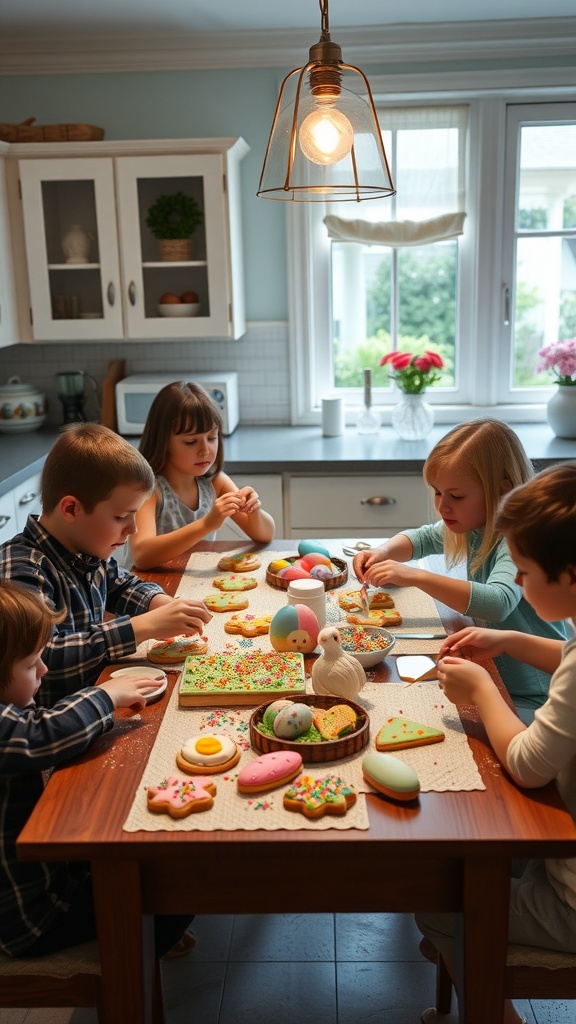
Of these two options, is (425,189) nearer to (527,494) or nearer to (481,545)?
(481,545)

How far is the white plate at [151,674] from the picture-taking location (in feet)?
5.02

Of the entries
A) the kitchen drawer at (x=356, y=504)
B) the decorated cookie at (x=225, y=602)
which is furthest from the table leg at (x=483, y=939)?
the kitchen drawer at (x=356, y=504)

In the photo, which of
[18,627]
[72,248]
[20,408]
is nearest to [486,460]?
[18,627]

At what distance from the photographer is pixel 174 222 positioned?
3.44m

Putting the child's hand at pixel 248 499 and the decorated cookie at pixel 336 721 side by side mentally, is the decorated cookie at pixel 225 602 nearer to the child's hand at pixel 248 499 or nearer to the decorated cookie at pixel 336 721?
the child's hand at pixel 248 499

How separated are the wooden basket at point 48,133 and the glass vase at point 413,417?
1.52m

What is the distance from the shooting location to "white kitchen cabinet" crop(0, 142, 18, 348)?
342 centimetres

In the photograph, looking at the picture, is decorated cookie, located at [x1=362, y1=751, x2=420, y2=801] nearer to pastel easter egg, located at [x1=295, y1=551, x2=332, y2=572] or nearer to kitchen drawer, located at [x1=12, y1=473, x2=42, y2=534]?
pastel easter egg, located at [x1=295, y1=551, x2=332, y2=572]

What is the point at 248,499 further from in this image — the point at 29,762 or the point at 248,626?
the point at 29,762

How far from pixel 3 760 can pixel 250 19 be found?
288 cm

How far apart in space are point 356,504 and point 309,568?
1.27 m

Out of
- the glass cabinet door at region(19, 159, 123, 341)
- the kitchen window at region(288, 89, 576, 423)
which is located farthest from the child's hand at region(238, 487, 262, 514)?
the kitchen window at region(288, 89, 576, 423)

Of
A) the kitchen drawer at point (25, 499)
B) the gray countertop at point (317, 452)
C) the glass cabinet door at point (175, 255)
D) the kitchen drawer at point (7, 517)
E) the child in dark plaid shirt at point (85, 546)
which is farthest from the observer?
the glass cabinet door at point (175, 255)

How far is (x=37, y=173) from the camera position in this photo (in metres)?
3.41
